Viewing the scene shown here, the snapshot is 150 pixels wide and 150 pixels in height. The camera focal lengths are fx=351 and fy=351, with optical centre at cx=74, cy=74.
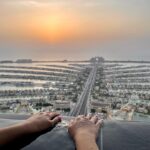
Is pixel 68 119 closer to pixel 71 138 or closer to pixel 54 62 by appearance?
pixel 71 138

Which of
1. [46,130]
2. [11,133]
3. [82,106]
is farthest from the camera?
[82,106]

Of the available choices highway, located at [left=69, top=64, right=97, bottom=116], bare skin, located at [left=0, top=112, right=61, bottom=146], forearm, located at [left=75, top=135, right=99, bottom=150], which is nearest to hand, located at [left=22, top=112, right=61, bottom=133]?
bare skin, located at [left=0, top=112, right=61, bottom=146]

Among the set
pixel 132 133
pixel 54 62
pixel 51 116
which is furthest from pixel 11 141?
pixel 54 62

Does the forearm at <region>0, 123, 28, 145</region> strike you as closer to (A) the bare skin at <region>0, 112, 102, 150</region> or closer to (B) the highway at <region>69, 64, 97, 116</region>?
(A) the bare skin at <region>0, 112, 102, 150</region>

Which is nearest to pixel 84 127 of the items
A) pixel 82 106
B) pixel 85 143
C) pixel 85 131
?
pixel 85 131

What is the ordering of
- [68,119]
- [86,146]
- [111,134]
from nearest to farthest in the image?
[86,146]
[111,134]
[68,119]

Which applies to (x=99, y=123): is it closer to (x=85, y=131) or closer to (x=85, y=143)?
(x=85, y=131)
